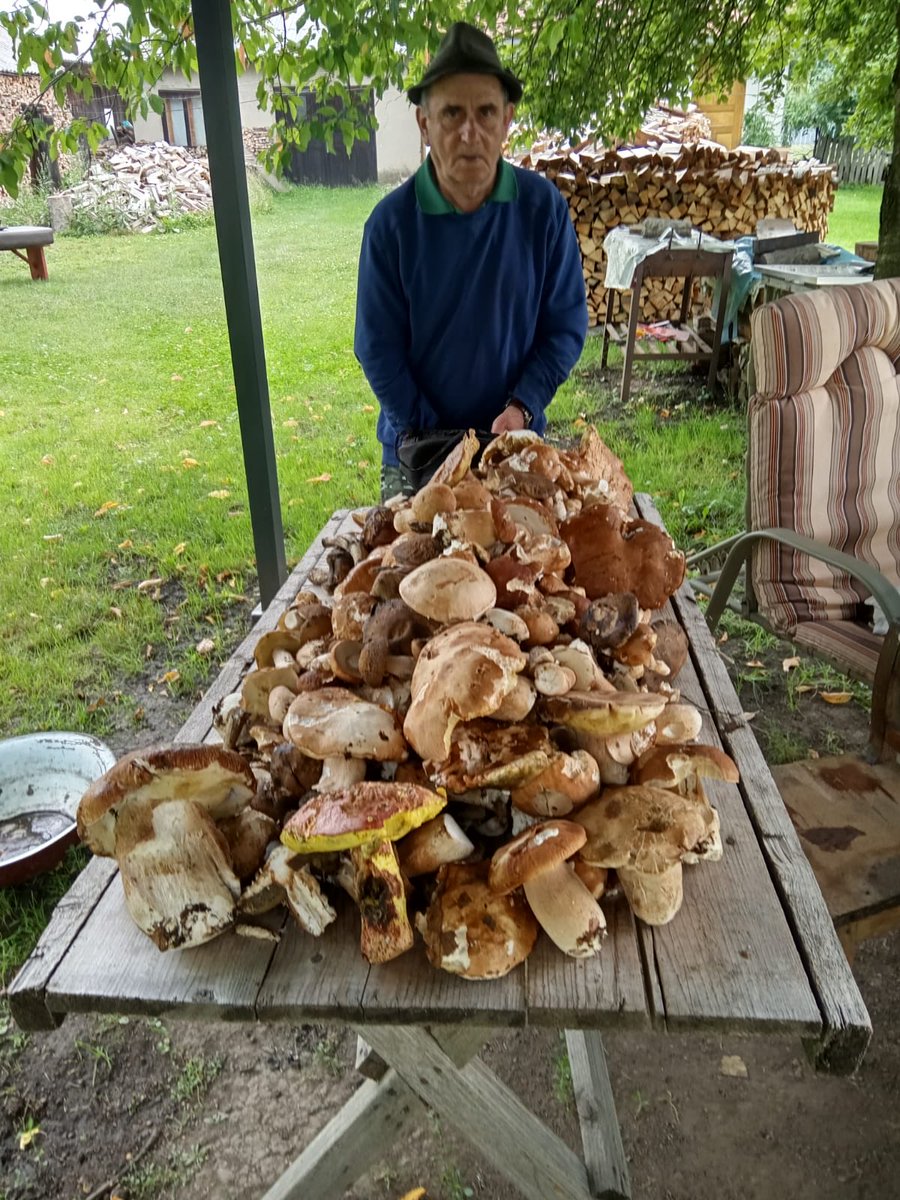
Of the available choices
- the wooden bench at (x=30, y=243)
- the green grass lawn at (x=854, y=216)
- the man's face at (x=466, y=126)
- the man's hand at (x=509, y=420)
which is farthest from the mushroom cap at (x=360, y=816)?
the green grass lawn at (x=854, y=216)

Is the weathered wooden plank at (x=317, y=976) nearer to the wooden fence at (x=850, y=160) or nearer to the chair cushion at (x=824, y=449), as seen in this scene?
the chair cushion at (x=824, y=449)

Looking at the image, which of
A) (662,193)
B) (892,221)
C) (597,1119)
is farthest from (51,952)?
(662,193)

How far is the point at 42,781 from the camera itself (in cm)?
286

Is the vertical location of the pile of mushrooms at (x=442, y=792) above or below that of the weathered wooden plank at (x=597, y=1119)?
above

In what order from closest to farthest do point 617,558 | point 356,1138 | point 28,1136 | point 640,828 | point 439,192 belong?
point 640,828
point 356,1138
point 617,558
point 28,1136
point 439,192

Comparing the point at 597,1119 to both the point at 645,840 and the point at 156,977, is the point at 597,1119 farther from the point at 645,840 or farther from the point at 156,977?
the point at 156,977

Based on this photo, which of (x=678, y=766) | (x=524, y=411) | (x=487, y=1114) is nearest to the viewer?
(x=678, y=766)

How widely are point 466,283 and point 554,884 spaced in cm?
230

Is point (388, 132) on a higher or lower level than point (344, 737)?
higher

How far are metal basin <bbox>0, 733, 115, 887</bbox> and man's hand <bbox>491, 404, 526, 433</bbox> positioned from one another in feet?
5.84

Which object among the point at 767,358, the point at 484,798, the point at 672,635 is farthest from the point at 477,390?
the point at 484,798

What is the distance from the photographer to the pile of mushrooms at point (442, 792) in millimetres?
1113

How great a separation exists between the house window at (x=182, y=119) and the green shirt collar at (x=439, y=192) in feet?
23.3

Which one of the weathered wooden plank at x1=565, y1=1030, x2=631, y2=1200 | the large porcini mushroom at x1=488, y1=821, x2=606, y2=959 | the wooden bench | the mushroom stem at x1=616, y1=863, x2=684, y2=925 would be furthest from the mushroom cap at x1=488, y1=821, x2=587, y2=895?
the wooden bench
